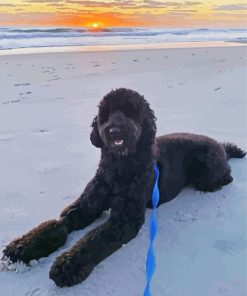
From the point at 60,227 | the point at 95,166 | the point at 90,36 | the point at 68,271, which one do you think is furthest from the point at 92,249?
the point at 90,36

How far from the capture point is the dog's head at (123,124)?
13.0 ft

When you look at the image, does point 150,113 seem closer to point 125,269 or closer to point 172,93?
point 125,269

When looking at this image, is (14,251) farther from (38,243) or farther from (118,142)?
(118,142)

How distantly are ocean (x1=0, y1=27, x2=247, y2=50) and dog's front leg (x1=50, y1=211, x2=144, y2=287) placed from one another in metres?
15.4

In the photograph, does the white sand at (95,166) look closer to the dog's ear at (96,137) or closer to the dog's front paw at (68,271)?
the dog's front paw at (68,271)

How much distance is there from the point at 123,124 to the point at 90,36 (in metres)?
19.5

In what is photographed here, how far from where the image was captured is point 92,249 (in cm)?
364

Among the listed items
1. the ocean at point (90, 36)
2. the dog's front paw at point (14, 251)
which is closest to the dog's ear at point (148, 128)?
the dog's front paw at point (14, 251)

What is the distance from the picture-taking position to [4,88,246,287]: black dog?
12.0 ft

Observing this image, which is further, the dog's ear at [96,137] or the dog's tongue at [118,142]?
the dog's ear at [96,137]

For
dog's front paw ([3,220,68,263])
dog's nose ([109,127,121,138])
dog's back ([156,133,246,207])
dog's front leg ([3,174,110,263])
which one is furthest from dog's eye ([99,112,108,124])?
dog's front paw ([3,220,68,263])

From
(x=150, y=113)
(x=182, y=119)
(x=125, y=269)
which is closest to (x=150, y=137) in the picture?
(x=150, y=113)

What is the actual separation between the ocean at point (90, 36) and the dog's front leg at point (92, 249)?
15.4 meters

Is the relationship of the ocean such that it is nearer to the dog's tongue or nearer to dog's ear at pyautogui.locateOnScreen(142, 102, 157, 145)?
dog's ear at pyautogui.locateOnScreen(142, 102, 157, 145)
